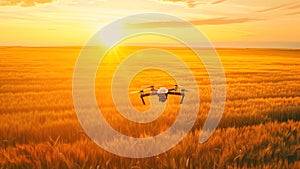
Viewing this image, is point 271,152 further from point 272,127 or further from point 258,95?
point 258,95

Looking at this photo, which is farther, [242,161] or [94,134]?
[94,134]

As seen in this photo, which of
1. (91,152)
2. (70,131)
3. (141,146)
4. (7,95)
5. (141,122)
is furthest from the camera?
(7,95)

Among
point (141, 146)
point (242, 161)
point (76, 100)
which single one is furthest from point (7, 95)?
point (242, 161)

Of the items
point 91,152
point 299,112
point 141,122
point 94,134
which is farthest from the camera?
point 299,112

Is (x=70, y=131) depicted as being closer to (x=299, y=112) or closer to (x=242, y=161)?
(x=242, y=161)

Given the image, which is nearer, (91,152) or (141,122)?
(91,152)

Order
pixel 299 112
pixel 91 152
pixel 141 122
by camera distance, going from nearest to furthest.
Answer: pixel 91 152 < pixel 141 122 < pixel 299 112

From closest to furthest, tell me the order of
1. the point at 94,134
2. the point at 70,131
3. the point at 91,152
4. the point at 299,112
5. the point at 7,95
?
the point at 91,152, the point at 94,134, the point at 70,131, the point at 299,112, the point at 7,95

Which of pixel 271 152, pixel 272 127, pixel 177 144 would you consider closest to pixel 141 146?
pixel 177 144
